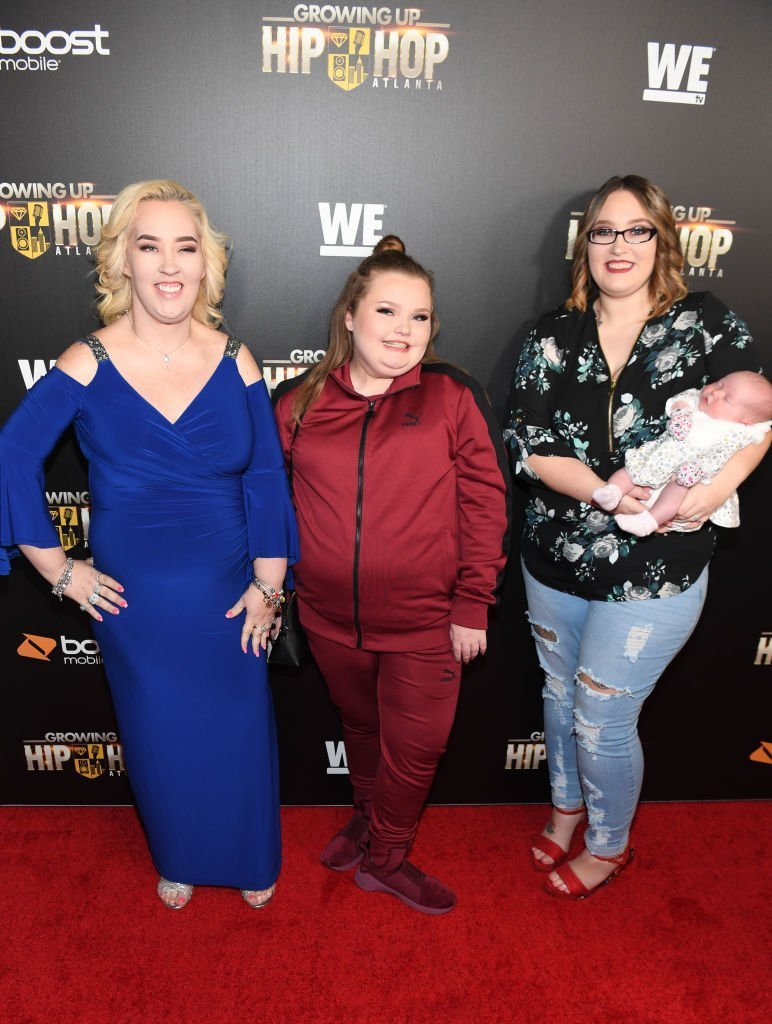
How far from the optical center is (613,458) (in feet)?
6.63

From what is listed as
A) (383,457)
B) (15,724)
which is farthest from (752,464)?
(15,724)

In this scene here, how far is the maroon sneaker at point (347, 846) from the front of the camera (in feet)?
8.28

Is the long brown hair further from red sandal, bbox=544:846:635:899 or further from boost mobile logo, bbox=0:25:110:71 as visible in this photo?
red sandal, bbox=544:846:635:899

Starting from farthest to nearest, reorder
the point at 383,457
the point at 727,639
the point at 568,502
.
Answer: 1. the point at 727,639
2. the point at 568,502
3. the point at 383,457

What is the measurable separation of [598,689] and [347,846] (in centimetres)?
102

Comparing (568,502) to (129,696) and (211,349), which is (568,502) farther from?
(129,696)

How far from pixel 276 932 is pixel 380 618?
101cm

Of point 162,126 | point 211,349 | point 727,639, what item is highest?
point 162,126

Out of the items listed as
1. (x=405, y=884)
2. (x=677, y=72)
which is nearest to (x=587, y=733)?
(x=405, y=884)

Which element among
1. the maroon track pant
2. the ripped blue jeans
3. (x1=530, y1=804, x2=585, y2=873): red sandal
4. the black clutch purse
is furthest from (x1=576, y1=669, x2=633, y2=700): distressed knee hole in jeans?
the black clutch purse

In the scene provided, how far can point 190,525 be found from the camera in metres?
1.97

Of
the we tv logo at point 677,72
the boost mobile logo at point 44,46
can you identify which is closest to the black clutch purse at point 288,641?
the boost mobile logo at point 44,46

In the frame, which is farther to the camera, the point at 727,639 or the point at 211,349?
the point at 727,639

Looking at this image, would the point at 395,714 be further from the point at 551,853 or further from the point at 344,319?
the point at 344,319
